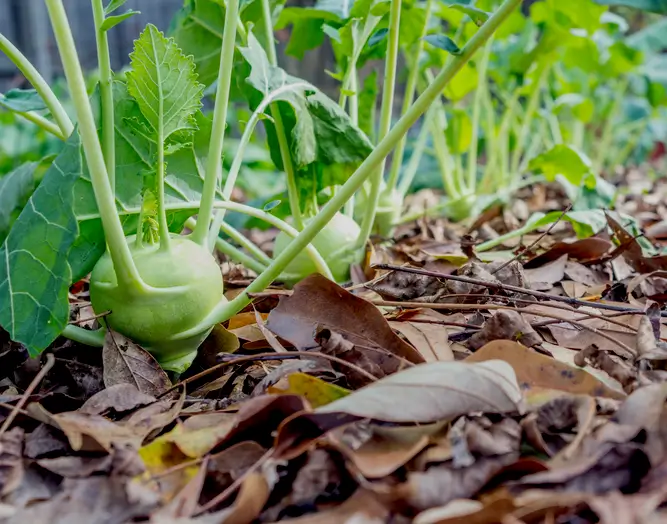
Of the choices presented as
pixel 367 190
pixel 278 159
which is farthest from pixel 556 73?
pixel 278 159

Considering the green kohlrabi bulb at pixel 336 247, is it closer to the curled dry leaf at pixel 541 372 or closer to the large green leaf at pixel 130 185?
the large green leaf at pixel 130 185

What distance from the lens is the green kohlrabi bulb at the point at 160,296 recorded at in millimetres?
658

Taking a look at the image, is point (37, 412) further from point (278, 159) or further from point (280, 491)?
point (278, 159)

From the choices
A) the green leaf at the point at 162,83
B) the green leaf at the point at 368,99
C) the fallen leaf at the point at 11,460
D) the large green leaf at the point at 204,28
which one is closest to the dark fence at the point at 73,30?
the green leaf at the point at 368,99

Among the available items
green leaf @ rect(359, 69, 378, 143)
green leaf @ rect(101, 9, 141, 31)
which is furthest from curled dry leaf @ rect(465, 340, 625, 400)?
green leaf @ rect(359, 69, 378, 143)

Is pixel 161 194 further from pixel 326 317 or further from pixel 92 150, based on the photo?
pixel 326 317

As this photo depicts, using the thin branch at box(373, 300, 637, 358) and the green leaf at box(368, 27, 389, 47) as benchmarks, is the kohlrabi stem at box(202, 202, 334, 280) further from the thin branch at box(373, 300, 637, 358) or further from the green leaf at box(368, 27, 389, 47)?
the green leaf at box(368, 27, 389, 47)

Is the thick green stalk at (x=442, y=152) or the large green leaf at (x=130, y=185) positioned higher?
the large green leaf at (x=130, y=185)

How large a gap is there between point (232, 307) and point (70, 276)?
164 millimetres

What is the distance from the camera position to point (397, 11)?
840mm

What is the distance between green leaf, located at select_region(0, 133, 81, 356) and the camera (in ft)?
2.04

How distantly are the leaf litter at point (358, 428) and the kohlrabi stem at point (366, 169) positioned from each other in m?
0.04

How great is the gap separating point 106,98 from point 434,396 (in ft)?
1.44

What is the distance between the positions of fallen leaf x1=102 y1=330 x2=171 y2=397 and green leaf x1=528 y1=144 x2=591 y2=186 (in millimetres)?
1054
